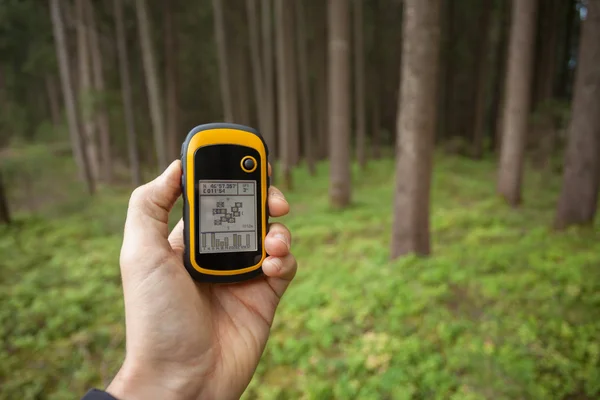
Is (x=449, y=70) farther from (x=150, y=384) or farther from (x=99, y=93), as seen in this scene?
(x=150, y=384)

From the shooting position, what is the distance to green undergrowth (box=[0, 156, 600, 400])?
367cm

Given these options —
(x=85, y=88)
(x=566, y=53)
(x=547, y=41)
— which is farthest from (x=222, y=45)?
(x=566, y=53)

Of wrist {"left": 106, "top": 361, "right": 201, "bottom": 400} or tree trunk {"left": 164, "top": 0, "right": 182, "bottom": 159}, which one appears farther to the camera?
tree trunk {"left": 164, "top": 0, "right": 182, "bottom": 159}

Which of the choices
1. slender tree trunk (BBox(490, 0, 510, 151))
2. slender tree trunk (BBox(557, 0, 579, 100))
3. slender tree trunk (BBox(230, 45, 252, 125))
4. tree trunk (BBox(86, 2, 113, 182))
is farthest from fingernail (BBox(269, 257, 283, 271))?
slender tree trunk (BBox(557, 0, 579, 100))

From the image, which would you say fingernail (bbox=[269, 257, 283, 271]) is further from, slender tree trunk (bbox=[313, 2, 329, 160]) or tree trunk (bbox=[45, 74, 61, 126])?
tree trunk (bbox=[45, 74, 61, 126])

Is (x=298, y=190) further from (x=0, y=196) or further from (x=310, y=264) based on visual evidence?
(x=0, y=196)

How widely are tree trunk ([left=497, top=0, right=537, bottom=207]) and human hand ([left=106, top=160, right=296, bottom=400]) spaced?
9409mm

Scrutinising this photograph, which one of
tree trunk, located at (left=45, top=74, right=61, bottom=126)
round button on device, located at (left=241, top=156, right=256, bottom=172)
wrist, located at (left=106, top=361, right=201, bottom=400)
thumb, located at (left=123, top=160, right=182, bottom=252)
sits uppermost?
tree trunk, located at (left=45, top=74, right=61, bottom=126)

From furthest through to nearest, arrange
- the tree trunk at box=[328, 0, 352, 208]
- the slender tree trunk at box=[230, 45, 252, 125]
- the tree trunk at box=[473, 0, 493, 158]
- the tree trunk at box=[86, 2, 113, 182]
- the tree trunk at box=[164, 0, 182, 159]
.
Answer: the slender tree trunk at box=[230, 45, 252, 125] < the tree trunk at box=[473, 0, 493, 158] < the tree trunk at box=[164, 0, 182, 159] < the tree trunk at box=[86, 2, 113, 182] < the tree trunk at box=[328, 0, 352, 208]

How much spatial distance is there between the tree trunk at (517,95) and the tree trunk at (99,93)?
43.1ft

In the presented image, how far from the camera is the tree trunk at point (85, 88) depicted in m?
13.1

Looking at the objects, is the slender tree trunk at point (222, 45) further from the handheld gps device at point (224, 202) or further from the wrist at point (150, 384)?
the wrist at point (150, 384)

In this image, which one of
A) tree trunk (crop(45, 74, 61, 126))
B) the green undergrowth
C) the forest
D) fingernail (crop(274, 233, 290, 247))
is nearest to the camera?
fingernail (crop(274, 233, 290, 247))

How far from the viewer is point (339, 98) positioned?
991 centimetres
